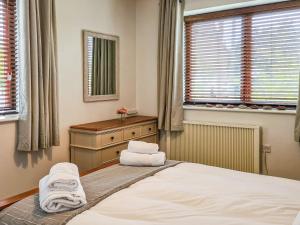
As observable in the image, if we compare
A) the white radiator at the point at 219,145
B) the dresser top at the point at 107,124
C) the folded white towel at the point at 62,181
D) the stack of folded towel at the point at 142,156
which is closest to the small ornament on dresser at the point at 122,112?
the dresser top at the point at 107,124

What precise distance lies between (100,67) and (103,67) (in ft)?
0.15

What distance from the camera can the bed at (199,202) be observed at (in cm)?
149

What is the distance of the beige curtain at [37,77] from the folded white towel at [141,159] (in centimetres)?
87

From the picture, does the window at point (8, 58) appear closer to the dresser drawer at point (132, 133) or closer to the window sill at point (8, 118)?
the window sill at point (8, 118)

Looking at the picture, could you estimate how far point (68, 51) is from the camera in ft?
10.5

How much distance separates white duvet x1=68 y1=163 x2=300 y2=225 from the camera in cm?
148

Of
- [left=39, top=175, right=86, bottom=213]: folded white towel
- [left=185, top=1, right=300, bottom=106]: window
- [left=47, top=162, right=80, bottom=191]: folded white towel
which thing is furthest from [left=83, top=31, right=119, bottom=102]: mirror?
[left=39, top=175, right=86, bottom=213]: folded white towel

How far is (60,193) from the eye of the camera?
5.16 ft

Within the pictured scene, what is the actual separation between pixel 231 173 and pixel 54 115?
171cm

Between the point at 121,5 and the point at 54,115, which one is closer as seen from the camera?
the point at 54,115

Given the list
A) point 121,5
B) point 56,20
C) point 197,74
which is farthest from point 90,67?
point 197,74

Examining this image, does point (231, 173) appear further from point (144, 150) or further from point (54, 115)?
point (54, 115)

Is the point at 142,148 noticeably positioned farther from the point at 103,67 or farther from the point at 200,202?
the point at 103,67

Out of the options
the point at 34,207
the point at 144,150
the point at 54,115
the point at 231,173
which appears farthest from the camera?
the point at 54,115
